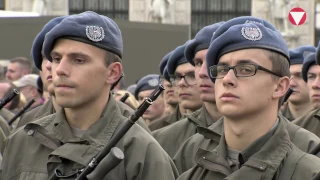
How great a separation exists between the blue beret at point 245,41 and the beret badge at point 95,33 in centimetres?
79

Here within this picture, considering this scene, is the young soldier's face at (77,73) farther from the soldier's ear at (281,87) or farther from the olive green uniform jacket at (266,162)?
the soldier's ear at (281,87)

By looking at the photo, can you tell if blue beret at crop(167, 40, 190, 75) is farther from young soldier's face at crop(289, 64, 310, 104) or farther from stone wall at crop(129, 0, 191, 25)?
stone wall at crop(129, 0, 191, 25)

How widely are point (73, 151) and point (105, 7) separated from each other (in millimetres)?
37788

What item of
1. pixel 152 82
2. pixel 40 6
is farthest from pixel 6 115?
pixel 40 6

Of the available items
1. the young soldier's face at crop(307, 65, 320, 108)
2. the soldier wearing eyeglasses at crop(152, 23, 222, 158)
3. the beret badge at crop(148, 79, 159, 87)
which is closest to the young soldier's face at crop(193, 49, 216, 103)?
the soldier wearing eyeglasses at crop(152, 23, 222, 158)

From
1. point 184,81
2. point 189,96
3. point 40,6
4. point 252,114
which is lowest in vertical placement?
point 40,6

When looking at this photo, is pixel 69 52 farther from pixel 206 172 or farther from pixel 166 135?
pixel 166 135

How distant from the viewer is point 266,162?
198 inches

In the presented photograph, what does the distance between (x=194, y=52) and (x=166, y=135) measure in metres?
0.71

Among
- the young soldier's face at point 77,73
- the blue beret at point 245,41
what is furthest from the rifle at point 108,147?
the young soldier's face at point 77,73

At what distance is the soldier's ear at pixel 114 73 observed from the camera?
6090mm

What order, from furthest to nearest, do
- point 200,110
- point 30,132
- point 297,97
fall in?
point 297,97 < point 200,110 < point 30,132

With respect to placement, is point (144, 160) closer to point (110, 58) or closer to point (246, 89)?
point (110, 58)

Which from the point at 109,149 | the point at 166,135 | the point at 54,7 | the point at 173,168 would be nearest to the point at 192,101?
the point at 166,135
